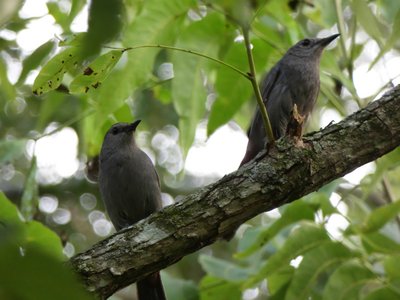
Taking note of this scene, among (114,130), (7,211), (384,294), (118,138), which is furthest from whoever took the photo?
(114,130)

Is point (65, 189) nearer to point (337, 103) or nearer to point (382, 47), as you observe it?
point (337, 103)

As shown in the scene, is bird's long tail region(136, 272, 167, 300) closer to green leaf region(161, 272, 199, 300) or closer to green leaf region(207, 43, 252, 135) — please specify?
green leaf region(161, 272, 199, 300)

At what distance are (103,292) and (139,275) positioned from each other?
0.17m

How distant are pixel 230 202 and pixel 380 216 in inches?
33.9

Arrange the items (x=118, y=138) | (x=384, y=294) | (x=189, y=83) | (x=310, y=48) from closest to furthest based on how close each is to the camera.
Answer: (x=384, y=294) → (x=189, y=83) → (x=310, y=48) → (x=118, y=138)

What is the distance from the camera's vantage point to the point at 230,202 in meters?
Result: 2.62

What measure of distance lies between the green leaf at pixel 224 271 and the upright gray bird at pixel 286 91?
99 cm

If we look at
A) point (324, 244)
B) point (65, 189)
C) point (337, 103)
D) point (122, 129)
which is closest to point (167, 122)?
point (65, 189)

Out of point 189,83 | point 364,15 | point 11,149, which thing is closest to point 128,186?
point 11,149

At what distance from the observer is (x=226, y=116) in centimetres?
366

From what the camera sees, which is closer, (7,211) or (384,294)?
(7,211)

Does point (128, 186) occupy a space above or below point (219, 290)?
above

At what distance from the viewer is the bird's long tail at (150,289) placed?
13.7 feet

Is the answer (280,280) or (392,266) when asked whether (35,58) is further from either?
(392,266)
